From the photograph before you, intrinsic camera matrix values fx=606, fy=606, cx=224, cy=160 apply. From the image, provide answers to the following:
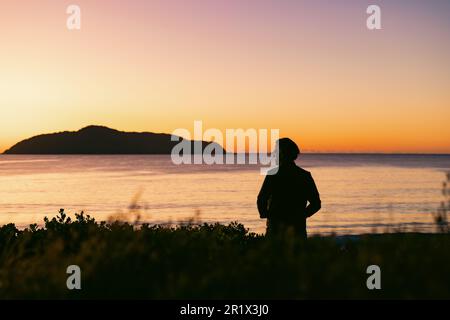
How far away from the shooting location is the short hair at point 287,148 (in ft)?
30.2

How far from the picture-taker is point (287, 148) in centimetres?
923

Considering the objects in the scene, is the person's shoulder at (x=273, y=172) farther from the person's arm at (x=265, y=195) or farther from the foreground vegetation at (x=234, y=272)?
the foreground vegetation at (x=234, y=272)

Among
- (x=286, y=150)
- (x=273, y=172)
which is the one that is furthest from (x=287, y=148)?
(x=273, y=172)

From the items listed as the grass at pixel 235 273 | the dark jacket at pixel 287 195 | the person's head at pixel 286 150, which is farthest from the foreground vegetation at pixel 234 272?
the person's head at pixel 286 150

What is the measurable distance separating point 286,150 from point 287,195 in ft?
2.39

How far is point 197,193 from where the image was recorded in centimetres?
6397

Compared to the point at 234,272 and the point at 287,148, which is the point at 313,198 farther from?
the point at 234,272

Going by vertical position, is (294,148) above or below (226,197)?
above

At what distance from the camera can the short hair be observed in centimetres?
920

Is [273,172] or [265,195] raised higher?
[273,172]

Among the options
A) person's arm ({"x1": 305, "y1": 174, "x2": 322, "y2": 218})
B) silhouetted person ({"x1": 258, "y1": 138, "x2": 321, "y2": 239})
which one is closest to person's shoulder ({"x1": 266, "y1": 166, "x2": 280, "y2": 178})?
silhouetted person ({"x1": 258, "y1": 138, "x2": 321, "y2": 239})
